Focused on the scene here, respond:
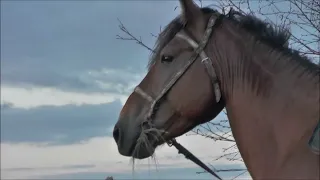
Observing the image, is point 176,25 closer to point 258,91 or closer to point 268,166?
point 258,91

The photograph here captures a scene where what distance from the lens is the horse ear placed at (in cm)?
419

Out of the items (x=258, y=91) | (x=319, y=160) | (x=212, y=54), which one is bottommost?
(x=319, y=160)

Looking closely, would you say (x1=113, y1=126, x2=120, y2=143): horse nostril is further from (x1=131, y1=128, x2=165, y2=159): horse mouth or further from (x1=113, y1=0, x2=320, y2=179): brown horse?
(x1=131, y1=128, x2=165, y2=159): horse mouth

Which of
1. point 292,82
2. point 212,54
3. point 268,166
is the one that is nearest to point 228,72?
point 212,54

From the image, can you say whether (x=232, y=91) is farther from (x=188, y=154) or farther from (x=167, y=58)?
(x=188, y=154)

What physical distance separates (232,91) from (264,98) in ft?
0.84

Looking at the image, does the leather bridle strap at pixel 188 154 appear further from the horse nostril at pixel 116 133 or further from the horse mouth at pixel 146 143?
the horse nostril at pixel 116 133

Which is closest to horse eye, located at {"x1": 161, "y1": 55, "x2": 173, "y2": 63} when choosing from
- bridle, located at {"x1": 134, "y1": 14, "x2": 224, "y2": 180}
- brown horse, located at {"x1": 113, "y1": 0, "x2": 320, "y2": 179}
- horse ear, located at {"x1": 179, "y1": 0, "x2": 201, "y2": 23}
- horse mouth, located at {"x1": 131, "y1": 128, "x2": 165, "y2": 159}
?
brown horse, located at {"x1": 113, "y1": 0, "x2": 320, "y2": 179}

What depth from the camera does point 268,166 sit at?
365cm

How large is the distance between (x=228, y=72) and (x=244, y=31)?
332 mm

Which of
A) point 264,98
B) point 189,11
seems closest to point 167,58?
point 189,11

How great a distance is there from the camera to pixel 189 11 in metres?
4.20

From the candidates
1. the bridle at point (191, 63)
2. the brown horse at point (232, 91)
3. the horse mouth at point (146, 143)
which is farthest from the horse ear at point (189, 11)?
the horse mouth at point (146, 143)

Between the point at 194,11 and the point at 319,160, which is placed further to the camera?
the point at 194,11
